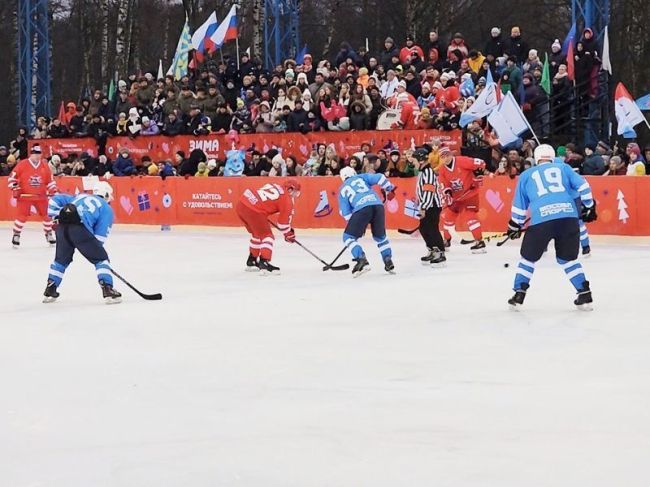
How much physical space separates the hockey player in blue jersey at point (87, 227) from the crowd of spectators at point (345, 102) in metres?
7.06

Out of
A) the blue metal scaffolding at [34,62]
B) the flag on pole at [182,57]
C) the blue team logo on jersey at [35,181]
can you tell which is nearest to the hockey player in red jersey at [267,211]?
the blue team logo on jersey at [35,181]

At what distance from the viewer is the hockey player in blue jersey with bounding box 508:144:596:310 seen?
32.0 feet

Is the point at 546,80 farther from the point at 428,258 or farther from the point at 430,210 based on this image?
the point at 428,258

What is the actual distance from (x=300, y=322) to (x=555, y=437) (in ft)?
14.3

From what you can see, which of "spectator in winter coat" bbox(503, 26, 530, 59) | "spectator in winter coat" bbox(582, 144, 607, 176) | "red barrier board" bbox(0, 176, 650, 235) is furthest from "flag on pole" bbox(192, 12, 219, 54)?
"spectator in winter coat" bbox(582, 144, 607, 176)

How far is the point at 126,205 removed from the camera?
22.5m

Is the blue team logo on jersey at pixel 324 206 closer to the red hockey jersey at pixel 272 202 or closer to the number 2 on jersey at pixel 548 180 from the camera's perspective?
the red hockey jersey at pixel 272 202

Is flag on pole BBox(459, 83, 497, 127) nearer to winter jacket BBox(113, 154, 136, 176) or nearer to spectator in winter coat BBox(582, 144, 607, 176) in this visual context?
spectator in winter coat BBox(582, 144, 607, 176)

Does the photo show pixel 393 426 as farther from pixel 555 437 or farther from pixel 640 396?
pixel 640 396

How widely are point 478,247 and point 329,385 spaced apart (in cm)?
900

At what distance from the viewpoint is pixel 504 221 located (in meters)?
18.0

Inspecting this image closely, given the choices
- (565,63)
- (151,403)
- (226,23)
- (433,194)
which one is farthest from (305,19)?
(151,403)

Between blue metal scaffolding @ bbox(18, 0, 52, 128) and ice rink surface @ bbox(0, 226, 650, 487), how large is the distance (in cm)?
1798

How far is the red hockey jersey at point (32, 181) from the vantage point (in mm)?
18938
